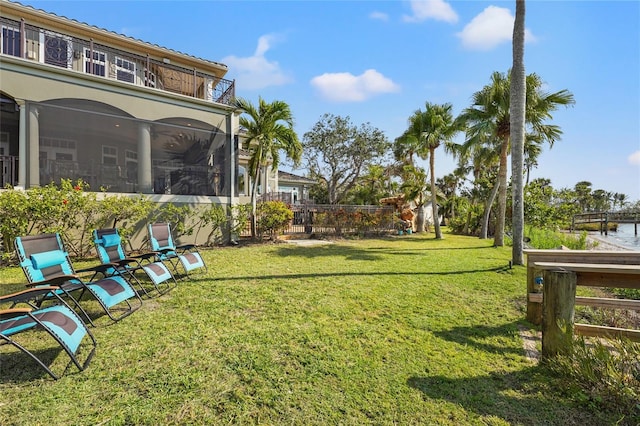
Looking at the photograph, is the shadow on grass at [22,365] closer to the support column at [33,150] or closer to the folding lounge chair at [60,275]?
the folding lounge chair at [60,275]

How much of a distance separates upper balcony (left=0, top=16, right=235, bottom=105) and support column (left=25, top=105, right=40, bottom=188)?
192cm

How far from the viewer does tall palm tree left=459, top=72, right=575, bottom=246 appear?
11875mm

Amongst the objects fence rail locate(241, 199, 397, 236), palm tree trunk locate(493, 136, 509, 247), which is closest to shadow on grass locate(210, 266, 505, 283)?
palm tree trunk locate(493, 136, 509, 247)

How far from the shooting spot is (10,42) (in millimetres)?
11180

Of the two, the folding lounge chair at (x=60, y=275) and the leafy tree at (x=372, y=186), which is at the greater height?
the leafy tree at (x=372, y=186)

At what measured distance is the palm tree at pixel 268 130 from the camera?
1161 centimetres

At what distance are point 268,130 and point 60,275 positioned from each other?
862 centimetres

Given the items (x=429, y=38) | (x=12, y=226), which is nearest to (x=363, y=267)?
(x=429, y=38)

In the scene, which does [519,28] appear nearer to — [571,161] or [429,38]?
[429,38]

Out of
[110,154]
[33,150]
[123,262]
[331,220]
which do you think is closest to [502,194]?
[331,220]

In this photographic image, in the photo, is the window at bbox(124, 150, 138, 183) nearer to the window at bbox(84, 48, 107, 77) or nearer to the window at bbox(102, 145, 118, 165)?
the window at bbox(102, 145, 118, 165)

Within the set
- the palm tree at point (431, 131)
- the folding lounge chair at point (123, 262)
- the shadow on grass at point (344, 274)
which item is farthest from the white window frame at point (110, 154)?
the palm tree at point (431, 131)

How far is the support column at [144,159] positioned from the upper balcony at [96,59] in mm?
1861

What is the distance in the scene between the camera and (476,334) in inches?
158
